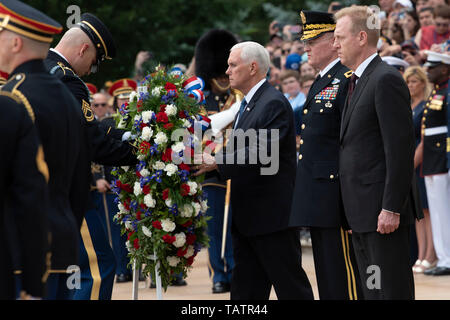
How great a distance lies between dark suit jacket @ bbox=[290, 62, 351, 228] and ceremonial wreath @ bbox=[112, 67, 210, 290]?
2.56 feet

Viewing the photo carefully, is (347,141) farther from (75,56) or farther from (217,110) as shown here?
(217,110)

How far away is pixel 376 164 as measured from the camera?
5039mm

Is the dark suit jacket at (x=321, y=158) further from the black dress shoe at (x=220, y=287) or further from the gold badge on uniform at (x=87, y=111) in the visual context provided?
the black dress shoe at (x=220, y=287)

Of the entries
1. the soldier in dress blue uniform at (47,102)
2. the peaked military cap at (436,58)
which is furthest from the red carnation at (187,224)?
the peaked military cap at (436,58)

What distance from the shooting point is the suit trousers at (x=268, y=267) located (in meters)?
5.70

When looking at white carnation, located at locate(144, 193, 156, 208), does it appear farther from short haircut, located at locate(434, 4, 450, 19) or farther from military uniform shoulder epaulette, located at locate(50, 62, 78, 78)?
short haircut, located at locate(434, 4, 450, 19)

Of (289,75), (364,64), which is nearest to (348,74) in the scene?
(364,64)

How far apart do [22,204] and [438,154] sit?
6.63 meters

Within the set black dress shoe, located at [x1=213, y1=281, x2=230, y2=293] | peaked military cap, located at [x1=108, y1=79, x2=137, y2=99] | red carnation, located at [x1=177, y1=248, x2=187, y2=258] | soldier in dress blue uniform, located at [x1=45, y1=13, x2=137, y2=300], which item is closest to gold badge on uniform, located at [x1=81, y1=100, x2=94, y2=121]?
soldier in dress blue uniform, located at [x1=45, y1=13, x2=137, y2=300]

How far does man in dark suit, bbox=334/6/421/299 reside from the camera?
4906 millimetres

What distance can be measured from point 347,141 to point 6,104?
96.2 inches

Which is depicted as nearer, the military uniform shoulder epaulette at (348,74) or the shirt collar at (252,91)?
the military uniform shoulder epaulette at (348,74)

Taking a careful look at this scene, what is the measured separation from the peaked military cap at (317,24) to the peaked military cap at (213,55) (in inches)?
137

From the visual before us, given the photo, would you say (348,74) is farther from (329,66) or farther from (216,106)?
(216,106)
